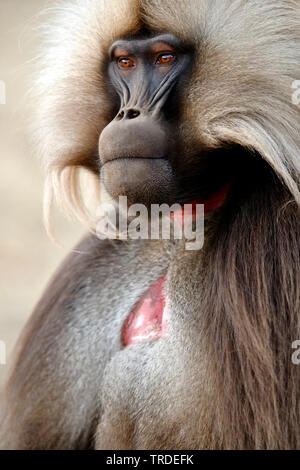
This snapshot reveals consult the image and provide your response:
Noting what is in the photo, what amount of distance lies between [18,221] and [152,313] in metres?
4.79

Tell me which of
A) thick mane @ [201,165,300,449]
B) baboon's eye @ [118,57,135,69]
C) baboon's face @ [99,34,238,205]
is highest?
baboon's eye @ [118,57,135,69]

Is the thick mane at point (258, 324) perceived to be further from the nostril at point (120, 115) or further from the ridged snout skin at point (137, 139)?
the nostril at point (120, 115)

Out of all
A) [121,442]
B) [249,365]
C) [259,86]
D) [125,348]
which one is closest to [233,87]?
[259,86]

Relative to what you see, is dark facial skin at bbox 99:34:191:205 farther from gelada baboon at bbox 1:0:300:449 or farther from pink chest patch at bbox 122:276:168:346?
pink chest patch at bbox 122:276:168:346

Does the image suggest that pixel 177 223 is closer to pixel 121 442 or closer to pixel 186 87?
pixel 186 87

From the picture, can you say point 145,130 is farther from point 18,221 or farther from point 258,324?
point 18,221

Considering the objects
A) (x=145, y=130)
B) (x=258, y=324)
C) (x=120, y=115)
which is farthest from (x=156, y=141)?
(x=258, y=324)

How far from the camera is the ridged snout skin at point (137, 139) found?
2545 mm

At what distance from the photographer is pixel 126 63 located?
278 cm

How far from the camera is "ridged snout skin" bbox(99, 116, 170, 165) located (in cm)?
254

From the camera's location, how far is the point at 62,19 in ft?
10.0

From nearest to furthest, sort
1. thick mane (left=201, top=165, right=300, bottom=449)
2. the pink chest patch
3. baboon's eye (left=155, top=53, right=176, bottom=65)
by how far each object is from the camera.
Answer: thick mane (left=201, top=165, right=300, bottom=449), baboon's eye (left=155, top=53, right=176, bottom=65), the pink chest patch

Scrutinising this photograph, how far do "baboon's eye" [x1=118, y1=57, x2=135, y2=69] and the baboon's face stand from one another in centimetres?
2

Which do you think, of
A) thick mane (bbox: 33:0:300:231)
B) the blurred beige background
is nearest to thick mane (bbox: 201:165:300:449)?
thick mane (bbox: 33:0:300:231)
